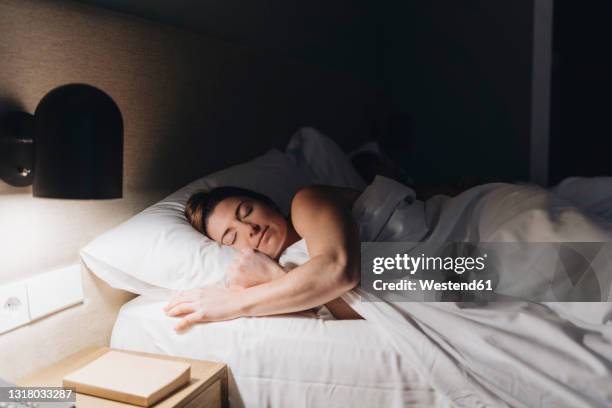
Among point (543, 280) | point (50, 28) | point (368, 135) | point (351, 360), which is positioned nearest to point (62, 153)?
point (50, 28)

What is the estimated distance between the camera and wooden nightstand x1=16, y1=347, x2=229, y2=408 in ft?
2.76

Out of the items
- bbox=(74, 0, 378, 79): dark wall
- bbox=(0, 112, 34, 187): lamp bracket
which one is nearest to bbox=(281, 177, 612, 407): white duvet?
bbox=(0, 112, 34, 187): lamp bracket

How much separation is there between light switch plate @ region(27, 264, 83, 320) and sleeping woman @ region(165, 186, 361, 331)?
21 cm

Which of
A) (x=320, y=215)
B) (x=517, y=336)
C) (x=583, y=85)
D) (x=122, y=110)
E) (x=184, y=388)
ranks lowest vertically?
(x=184, y=388)

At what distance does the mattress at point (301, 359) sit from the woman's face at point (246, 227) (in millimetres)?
256

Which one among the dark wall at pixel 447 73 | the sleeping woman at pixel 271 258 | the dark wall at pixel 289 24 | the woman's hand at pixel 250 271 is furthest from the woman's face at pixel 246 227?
the dark wall at pixel 447 73

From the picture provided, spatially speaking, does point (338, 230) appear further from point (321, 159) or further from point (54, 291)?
point (321, 159)

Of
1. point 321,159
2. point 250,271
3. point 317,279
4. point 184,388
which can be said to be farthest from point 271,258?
point 321,159

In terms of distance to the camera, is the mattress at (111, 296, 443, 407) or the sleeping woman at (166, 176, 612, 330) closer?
the mattress at (111, 296, 443, 407)

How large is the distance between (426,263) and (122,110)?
85 centimetres

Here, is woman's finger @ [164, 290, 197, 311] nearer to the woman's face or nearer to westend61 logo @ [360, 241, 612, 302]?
the woman's face

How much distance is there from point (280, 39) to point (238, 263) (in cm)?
130

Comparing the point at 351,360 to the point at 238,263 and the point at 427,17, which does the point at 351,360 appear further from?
the point at 427,17

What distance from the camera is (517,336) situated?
88cm
